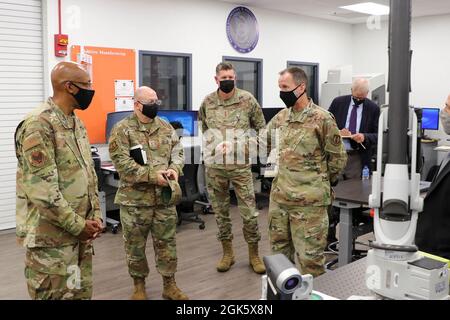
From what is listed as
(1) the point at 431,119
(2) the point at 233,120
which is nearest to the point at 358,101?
(2) the point at 233,120

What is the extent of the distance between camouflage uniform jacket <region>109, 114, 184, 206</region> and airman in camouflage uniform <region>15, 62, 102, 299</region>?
2.50ft

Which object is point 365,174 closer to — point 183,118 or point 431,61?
point 183,118

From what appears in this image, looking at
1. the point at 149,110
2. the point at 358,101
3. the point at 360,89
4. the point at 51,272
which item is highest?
the point at 360,89

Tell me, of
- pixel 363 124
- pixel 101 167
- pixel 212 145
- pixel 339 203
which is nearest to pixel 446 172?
pixel 339 203

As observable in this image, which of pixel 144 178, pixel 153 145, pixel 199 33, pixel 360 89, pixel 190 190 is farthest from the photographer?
pixel 199 33

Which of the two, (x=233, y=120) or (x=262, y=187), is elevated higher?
(x=233, y=120)

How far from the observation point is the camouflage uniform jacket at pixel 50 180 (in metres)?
2.12

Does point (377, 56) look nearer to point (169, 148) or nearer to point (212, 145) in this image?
point (212, 145)

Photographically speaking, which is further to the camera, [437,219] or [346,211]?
[346,211]

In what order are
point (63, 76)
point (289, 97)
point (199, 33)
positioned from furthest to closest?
point (199, 33), point (289, 97), point (63, 76)

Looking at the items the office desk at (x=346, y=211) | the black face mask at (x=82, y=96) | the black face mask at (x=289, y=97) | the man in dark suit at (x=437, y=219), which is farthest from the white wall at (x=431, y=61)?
the black face mask at (x=82, y=96)

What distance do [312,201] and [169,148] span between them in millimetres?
1109

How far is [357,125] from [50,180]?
3.38 meters

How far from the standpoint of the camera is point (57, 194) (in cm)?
214
